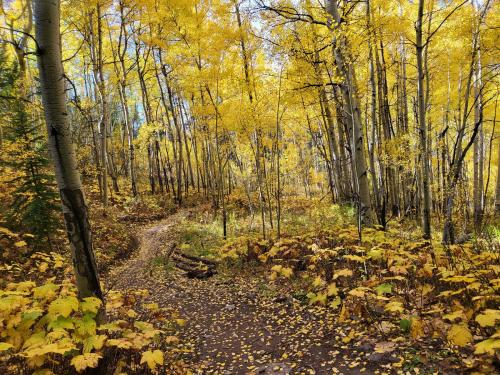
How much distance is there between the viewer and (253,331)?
5258 millimetres

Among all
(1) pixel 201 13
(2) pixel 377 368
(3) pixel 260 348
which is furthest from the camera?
(1) pixel 201 13

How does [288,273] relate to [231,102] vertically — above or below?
below

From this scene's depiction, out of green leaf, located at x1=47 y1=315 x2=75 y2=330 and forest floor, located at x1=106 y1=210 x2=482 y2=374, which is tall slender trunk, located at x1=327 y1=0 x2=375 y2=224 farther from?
green leaf, located at x1=47 y1=315 x2=75 y2=330

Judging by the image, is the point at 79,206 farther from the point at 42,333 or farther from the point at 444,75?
the point at 444,75

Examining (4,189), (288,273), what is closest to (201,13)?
(4,189)

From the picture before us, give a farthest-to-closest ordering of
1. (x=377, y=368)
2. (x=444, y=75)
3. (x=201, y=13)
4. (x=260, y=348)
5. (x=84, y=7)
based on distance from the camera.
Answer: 1. (x=444, y=75)
2. (x=84, y=7)
3. (x=201, y=13)
4. (x=260, y=348)
5. (x=377, y=368)

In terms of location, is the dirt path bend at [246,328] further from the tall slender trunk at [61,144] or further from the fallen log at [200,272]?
the tall slender trunk at [61,144]

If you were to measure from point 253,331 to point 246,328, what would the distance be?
0.20m

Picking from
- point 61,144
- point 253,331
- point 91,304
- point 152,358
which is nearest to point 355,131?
point 253,331

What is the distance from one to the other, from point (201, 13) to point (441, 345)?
1169cm

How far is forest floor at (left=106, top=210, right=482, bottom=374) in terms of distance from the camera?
376 centimetres

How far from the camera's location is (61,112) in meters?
2.88

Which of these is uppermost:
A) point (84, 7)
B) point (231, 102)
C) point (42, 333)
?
point (84, 7)

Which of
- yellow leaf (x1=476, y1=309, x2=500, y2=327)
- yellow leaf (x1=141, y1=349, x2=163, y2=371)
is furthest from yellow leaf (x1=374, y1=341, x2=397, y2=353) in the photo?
yellow leaf (x1=141, y1=349, x2=163, y2=371)
